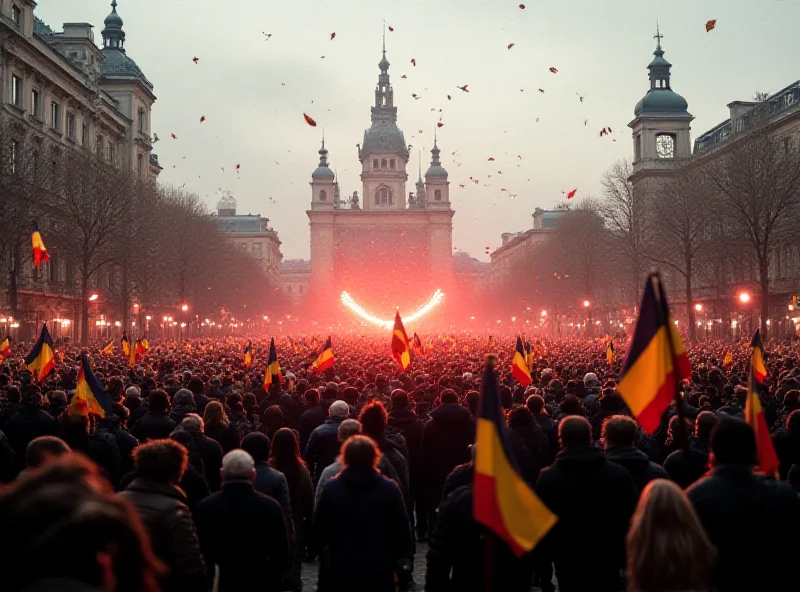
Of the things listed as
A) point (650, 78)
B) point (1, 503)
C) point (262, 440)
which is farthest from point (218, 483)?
point (650, 78)

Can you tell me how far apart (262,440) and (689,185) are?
54.5m

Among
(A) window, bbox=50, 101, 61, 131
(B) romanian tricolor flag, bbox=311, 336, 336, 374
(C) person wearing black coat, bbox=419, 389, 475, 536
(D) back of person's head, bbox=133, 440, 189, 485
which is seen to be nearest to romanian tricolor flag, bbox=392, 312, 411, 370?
(B) romanian tricolor flag, bbox=311, 336, 336, 374

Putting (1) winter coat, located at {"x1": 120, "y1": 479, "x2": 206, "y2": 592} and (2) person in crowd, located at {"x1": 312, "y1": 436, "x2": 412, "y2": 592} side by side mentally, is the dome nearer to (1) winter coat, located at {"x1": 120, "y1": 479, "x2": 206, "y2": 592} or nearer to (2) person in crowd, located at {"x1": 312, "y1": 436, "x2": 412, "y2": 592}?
(2) person in crowd, located at {"x1": 312, "y1": 436, "x2": 412, "y2": 592}

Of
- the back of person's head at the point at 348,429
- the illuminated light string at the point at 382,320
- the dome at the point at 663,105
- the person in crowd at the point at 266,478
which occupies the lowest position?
the person in crowd at the point at 266,478

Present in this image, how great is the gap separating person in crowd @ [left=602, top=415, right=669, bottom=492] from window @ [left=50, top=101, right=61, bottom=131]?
57.4 meters

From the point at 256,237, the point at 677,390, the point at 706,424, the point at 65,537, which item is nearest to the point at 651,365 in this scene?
the point at 677,390

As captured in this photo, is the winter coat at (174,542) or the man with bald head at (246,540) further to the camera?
the man with bald head at (246,540)

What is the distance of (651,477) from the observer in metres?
7.70

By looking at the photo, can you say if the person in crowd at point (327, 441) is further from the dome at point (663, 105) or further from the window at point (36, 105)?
the dome at point (663, 105)

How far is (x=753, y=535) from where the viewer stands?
5.34 m

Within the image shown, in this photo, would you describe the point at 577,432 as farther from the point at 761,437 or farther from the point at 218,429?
the point at 218,429

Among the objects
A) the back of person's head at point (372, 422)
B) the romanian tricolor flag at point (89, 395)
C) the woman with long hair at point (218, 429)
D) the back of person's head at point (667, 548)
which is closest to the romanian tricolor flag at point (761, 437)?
the back of person's head at point (667, 548)

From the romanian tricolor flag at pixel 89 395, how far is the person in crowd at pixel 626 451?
707 cm

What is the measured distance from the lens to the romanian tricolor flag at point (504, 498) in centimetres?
527
